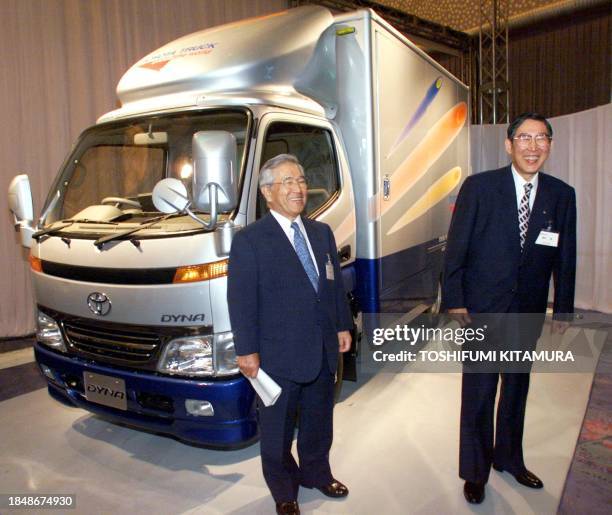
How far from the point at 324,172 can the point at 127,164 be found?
4.34ft

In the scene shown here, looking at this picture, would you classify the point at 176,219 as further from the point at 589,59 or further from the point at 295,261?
the point at 589,59

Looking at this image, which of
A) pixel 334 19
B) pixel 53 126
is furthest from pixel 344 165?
pixel 53 126

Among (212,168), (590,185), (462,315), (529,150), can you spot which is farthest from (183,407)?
(590,185)

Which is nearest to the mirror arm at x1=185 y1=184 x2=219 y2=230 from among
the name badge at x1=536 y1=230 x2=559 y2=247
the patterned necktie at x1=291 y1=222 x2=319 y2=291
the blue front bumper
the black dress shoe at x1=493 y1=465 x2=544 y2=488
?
the patterned necktie at x1=291 y1=222 x2=319 y2=291

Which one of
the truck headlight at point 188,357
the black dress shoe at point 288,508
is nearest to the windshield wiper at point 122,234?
the truck headlight at point 188,357

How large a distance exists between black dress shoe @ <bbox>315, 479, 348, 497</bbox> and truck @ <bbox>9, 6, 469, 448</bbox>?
45 cm

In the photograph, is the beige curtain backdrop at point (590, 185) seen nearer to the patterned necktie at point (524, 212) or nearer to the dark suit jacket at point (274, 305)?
the patterned necktie at point (524, 212)

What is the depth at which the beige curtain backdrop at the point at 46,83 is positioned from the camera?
215 inches

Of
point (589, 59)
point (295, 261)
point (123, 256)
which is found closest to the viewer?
point (295, 261)

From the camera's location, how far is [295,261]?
7.18 feet

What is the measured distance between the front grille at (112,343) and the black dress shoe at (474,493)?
1.67m

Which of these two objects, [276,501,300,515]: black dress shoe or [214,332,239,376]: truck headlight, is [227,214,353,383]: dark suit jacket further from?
[276,501,300,515]: black dress shoe

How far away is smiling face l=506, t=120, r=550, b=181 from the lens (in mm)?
2229

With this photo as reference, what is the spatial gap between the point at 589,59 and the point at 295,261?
12.7 metres
